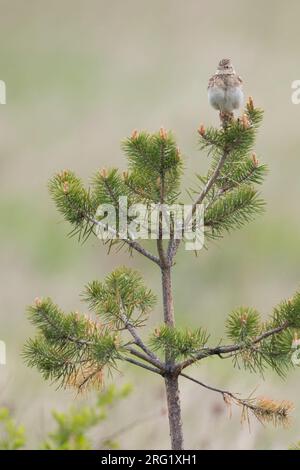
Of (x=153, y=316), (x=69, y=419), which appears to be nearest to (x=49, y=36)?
(x=153, y=316)

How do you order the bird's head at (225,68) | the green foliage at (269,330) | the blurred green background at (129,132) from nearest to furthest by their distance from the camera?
the green foliage at (269,330)
the bird's head at (225,68)
the blurred green background at (129,132)

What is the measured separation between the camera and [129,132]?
14516 mm

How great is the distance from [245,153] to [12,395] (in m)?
4.05

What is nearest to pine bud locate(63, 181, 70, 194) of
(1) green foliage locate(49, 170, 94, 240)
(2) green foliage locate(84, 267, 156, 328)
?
(1) green foliage locate(49, 170, 94, 240)

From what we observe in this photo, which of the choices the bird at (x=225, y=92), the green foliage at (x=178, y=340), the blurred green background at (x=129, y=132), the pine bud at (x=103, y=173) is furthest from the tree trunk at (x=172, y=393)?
the blurred green background at (x=129, y=132)

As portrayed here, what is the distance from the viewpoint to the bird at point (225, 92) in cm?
379

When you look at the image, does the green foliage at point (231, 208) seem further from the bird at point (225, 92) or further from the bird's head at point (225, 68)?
the bird's head at point (225, 68)

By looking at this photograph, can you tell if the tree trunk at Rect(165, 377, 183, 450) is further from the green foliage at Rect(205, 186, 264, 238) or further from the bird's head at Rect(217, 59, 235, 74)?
the bird's head at Rect(217, 59, 235, 74)

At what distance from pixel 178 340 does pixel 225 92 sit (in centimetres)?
87

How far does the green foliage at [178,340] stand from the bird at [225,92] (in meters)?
0.74

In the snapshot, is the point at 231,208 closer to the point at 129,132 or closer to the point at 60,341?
the point at 60,341
